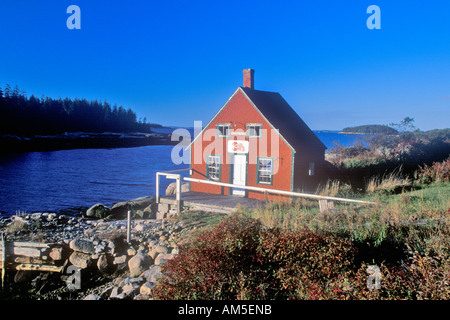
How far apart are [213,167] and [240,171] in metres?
1.81

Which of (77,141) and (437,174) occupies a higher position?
(77,141)

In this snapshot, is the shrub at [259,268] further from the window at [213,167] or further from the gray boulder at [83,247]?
the window at [213,167]

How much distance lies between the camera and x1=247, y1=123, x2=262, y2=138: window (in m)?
18.4

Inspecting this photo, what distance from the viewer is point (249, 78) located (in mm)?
20422

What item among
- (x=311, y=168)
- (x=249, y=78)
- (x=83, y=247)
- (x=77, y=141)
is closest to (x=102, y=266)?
(x=83, y=247)

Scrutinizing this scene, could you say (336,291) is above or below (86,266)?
above

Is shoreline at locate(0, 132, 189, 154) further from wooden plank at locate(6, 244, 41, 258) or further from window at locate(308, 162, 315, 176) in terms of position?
wooden plank at locate(6, 244, 41, 258)

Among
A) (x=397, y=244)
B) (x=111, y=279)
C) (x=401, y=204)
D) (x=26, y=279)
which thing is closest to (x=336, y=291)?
(x=397, y=244)

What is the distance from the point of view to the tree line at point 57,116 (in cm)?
9098

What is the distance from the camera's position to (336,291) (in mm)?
6320

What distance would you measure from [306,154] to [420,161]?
12794 mm

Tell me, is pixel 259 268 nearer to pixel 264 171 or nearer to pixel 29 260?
pixel 29 260
